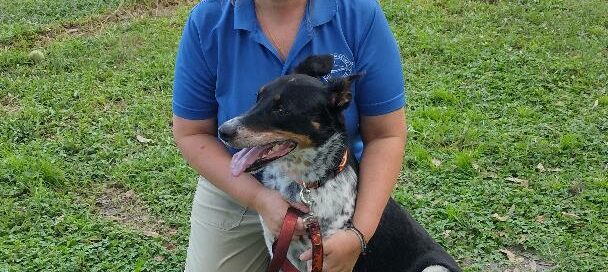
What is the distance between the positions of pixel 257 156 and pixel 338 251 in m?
0.49

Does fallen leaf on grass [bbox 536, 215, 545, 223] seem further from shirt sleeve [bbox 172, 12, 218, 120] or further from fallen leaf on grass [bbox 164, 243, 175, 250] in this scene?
shirt sleeve [bbox 172, 12, 218, 120]

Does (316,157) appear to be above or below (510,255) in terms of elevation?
above

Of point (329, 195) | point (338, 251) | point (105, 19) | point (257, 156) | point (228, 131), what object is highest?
point (228, 131)

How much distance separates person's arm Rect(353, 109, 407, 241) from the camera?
2961 mm

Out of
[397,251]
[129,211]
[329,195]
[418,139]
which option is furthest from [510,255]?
[129,211]

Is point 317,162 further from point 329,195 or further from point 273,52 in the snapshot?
point 273,52

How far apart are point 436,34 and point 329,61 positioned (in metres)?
5.21

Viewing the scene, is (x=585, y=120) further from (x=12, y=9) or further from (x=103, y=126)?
(x=12, y=9)

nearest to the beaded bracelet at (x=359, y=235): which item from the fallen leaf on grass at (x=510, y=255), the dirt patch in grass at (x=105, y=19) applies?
the fallen leaf on grass at (x=510, y=255)

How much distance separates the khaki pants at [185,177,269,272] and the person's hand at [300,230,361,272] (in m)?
0.55

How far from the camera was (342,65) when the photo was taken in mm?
2930

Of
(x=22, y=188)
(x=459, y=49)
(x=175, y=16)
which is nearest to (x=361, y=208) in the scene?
(x=22, y=188)

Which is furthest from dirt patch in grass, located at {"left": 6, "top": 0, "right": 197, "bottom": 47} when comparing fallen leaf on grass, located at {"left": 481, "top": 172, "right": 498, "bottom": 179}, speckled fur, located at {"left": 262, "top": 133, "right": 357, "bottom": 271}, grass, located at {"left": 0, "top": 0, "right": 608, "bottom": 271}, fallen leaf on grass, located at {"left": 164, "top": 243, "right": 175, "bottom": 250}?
speckled fur, located at {"left": 262, "top": 133, "right": 357, "bottom": 271}

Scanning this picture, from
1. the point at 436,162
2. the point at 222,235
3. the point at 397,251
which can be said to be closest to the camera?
the point at 397,251
